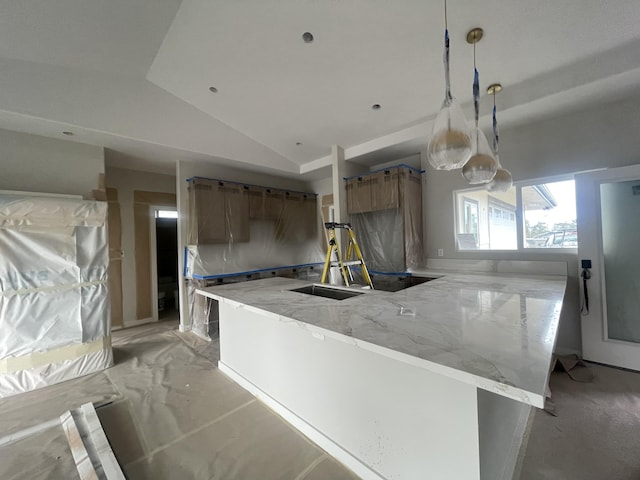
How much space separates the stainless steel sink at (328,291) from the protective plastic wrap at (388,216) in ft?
4.64

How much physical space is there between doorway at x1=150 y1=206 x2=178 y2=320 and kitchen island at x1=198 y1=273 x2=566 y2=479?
285 cm

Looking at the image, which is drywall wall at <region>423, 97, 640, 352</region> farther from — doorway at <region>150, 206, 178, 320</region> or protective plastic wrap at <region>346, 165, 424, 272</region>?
doorway at <region>150, 206, 178, 320</region>

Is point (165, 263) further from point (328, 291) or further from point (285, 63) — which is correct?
point (285, 63)

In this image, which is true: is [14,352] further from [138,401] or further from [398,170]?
[398,170]

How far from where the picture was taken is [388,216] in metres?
3.52

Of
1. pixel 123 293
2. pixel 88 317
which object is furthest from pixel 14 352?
pixel 123 293

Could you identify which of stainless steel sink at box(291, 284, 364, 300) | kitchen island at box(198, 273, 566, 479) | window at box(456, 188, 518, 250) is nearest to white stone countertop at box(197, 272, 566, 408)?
kitchen island at box(198, 273, 566, 479)

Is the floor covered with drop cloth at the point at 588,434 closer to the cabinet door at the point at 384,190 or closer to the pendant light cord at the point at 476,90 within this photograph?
the pendant light cord at the point at 476,90

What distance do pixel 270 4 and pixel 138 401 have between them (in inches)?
121

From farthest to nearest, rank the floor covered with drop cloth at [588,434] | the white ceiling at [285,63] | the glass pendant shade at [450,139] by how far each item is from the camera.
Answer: the white ceiling at [285,63], the floor covered with drop cloth at [588,434], the glass pendant shade at [450,139]

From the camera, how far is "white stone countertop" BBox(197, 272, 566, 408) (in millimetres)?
783

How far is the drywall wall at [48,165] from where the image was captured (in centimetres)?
236

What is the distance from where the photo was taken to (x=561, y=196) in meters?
2.62

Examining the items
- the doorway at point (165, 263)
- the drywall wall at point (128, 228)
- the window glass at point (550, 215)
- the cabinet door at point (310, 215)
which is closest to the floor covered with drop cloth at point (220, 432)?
the window glass at point (550, 215)
